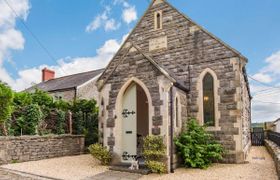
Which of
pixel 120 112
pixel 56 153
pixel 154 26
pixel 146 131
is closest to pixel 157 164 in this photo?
pixel 120 112

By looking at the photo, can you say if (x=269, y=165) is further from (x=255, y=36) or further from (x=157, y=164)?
(x=255, y=36)

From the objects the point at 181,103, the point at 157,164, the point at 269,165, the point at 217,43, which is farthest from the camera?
the point at 217,43

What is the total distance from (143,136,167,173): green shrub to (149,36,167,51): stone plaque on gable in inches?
214

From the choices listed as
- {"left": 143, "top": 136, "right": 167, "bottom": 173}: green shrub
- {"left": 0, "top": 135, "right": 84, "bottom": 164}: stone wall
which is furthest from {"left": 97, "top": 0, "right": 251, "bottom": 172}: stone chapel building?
{"left": 0, "top": 135, "right": 84, "bottom": 164}: stone wall

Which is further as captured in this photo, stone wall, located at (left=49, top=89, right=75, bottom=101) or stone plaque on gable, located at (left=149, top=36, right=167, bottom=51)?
stone wall, located at (left=49, top=89, right=75, bottom=101)

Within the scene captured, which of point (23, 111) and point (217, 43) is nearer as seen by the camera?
point (217, 43)

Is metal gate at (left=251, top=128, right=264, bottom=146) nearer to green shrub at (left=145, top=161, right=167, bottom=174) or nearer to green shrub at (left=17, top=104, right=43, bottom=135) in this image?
green shrub at (left=145, top=161, right=167, bottom=174)

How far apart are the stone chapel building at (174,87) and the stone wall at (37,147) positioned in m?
3.58

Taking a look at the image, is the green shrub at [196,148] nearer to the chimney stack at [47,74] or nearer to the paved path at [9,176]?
the paved path at [9,176]

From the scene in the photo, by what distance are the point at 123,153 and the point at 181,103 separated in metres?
3.11

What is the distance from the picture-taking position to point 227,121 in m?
9.84

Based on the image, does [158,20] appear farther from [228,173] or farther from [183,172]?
[228,173]

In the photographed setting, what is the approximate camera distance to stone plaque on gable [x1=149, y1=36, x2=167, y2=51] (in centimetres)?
1188

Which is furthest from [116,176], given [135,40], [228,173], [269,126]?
[269,126]
